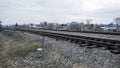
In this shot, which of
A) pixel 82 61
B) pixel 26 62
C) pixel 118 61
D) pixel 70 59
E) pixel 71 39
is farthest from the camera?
pixel 71 39

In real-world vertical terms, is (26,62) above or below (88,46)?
below

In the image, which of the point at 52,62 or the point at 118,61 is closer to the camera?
the point at 118,61

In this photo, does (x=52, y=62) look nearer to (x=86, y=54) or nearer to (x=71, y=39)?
(x=86, y=54)

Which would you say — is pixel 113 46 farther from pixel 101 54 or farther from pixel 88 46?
pixel 88 46

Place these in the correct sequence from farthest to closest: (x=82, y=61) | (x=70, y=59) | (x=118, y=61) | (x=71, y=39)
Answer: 1. (x=71, y=39)
2. (x=70, y=59)
3. (x=82, y=61)
4. (x=118, y=61)

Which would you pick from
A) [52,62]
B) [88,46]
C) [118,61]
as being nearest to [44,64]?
[52,62]

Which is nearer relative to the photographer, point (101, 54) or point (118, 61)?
point (118, 61)

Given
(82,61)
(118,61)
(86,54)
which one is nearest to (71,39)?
(86,54)

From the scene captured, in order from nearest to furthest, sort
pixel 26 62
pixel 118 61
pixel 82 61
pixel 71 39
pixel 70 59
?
pixel 118 61, pixel 82 61, pixel 70 59, pixel 26 62, pixel 71 39

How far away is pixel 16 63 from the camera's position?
1065 centimetres

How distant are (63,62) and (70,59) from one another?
493 mm

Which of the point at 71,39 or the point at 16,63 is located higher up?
the point at 71,39

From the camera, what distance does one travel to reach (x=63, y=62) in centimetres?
926

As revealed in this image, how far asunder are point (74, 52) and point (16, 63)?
3.90 m
